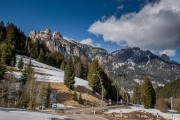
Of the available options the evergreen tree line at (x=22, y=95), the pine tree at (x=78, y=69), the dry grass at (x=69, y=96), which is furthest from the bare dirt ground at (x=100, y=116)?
the pine tree at (x=78, y=69)

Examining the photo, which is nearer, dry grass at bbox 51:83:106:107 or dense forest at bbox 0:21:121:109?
dense forest at bbox 0:21:121:109

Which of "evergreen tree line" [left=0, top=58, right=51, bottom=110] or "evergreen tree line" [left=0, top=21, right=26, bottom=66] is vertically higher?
"evergreen tree line" [left=0, top=21, right=26, bottom=66]

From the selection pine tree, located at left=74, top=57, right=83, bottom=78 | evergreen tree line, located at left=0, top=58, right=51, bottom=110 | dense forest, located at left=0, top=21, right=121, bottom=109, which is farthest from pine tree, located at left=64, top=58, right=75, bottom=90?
pine tree, located at left=74, top=57, right=83, bottom=78

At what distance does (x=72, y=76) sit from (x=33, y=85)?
3278 cm

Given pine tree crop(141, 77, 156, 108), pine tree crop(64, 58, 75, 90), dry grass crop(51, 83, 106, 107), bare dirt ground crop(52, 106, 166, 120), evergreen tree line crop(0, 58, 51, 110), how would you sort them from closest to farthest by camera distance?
bare dirt ground crop(52, 106, 166, 120) < evergreen tree line crop(0, 58, 51, 110) < dry grass crop(51, 83, 106, 107) < pine tree crop(64, 58, 75, 90) < pine tree crop(141, 77, 156, 108)

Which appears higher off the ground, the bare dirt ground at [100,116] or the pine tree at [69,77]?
the pine tree at [69,77]

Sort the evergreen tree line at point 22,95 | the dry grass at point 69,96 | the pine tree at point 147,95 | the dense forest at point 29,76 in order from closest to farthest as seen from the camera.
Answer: the evergreen tree line at point 22,95 → the dense forest at point 29,76 → the dry grass at point 69,96 → the pine tree at point 147,95

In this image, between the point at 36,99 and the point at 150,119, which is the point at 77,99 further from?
the point at 150,119

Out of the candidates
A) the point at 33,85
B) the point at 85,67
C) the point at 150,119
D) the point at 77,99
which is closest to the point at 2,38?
the point at 85,67

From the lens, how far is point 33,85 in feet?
211

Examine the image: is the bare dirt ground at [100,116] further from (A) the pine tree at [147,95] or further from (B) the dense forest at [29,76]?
(A) the pine tree at [147,95]

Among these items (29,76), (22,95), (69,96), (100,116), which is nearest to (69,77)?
(69,96)

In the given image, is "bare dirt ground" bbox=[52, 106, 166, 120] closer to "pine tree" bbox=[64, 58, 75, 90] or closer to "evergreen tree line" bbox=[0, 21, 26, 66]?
"pine tree" bbox=[64, 58, 75, 90]

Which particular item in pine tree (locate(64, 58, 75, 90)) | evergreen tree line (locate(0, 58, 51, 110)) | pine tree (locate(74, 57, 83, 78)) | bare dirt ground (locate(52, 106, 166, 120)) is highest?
pine tree (locate(74, 57, 83, 78))
